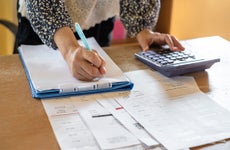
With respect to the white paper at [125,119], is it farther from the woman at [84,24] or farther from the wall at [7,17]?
the wall at [7,17]

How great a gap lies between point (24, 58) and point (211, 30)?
3.45ft

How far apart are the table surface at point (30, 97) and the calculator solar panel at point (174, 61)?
19 millimetres

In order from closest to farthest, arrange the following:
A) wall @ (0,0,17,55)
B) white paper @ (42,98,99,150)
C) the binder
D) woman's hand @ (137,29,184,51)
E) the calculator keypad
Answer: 1. white paper @ (42,98,99,150)
2. the binder
3. the calculator keypad
4. woman's hand @ (137,29,184,51)
5. wall @ (0,0,17,55)

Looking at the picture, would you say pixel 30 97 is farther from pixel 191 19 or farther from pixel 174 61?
pixel 191 19

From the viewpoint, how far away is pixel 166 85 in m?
0.83

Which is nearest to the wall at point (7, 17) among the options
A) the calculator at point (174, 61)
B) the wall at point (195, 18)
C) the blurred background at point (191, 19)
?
the blurred background at point (191, 19)

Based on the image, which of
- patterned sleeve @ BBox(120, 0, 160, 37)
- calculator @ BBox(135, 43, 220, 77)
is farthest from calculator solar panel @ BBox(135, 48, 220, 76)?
patterned sleeve @ BBox(120, 0, 160, 37)

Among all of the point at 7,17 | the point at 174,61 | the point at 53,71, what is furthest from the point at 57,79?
the point at 7,17

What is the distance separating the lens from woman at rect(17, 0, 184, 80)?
813 millimetres

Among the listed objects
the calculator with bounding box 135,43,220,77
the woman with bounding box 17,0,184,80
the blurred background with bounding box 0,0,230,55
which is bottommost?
the blurred background with bounding box 0,0,230,55

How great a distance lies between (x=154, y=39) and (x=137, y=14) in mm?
95

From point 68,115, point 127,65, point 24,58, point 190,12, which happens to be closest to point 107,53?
point 127,65

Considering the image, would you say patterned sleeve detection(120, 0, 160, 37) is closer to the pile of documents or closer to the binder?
the binder

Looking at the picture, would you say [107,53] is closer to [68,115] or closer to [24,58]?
[24,58]
